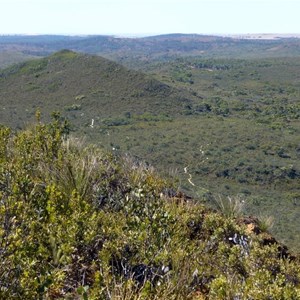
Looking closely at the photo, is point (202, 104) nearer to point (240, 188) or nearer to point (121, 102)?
point (121, 102)

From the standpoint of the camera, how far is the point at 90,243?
3.74 metres

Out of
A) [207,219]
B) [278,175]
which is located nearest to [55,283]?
[207,219]

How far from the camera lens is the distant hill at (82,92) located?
62688 mm

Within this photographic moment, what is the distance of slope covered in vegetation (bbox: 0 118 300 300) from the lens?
295cm

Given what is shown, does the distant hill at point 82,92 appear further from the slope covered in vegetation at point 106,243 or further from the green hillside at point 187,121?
the slope covered in vegetation at point 106,243

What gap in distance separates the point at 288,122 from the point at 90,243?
63746 mm

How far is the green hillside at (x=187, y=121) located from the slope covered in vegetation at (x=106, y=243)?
1467cm

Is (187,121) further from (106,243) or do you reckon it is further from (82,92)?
(106,243)

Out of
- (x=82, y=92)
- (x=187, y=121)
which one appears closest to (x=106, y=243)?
(x=187, y=121)

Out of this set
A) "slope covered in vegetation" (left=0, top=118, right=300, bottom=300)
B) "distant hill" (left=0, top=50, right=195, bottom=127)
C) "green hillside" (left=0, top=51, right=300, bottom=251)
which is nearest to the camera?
"slope covered in vegetation" (left=0, top=118, right=300, bottom=300)

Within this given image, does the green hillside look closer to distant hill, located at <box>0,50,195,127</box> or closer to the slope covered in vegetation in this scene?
distant hill, located at <box>0,50,195,127</box>

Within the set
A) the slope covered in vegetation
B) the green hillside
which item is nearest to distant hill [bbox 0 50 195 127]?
the green hillside

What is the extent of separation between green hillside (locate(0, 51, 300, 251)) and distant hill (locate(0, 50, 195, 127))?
0.16 metres

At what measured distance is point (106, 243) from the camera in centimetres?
362
